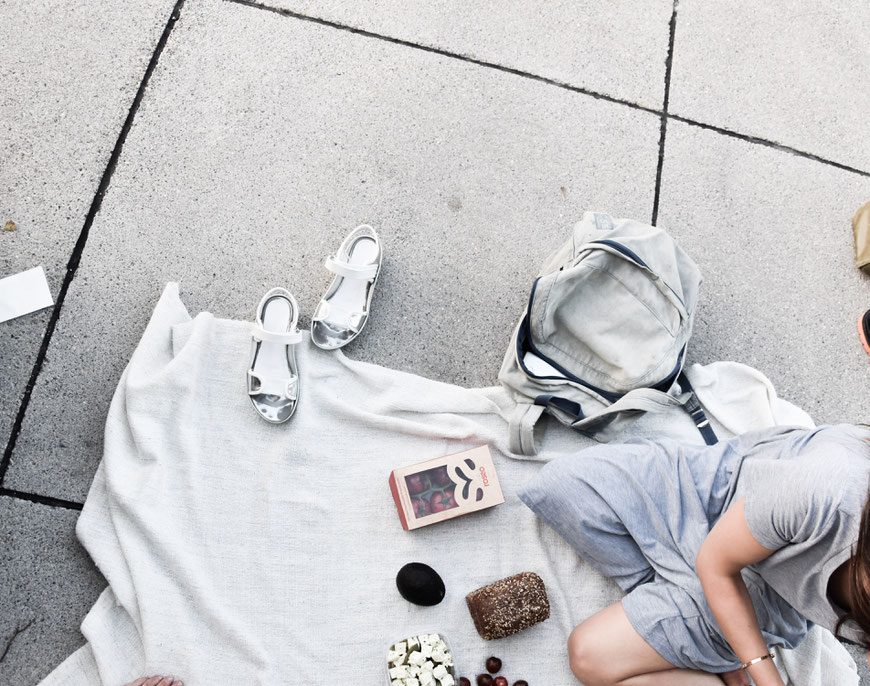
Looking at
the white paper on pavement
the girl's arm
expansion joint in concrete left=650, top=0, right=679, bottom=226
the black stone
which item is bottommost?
the black stone

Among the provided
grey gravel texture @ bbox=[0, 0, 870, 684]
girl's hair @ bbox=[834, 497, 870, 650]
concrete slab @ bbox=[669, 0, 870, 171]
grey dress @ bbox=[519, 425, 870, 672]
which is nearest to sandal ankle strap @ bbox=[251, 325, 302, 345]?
grey gravel texture @ bbox=[0, 0, 870, 684]

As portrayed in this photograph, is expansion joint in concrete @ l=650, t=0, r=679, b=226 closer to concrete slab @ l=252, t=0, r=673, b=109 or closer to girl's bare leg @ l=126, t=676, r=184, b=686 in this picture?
concrete slab @ l=252, t=0, r=673, b=109

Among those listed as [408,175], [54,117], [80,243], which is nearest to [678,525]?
[408,175]

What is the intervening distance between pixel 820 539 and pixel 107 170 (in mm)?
2118

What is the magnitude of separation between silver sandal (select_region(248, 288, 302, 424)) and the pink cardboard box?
365 millimetres

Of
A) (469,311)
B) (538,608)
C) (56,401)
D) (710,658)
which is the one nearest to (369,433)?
(469,311)

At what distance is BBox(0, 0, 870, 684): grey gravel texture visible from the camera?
1.93 meters

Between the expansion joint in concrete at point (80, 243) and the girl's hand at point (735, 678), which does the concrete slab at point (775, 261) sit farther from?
the expansion joint in concrete at point (80, 243)

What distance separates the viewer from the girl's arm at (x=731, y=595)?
4.63 feet

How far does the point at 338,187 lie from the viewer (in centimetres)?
207

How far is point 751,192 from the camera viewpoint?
2248 millimetres

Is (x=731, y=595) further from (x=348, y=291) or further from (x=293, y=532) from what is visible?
(x=348, y=291)

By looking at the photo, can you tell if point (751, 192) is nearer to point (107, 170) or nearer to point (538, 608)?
point (538, 608)

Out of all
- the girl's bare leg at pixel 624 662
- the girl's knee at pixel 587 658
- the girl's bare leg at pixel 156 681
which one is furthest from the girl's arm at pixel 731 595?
the girl's bare leg at pixel 156 681
